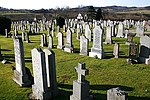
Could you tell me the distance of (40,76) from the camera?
9.68m

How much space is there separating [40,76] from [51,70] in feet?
1.84

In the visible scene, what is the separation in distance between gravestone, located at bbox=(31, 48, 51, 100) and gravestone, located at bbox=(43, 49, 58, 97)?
247mm

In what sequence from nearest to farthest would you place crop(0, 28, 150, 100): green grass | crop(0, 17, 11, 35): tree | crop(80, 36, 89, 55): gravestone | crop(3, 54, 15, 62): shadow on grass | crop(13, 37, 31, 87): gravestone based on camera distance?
1. crop(0, 28, 150, 100): green grass
2. crop(13, 37, 31, 87): gravestone
3. crop(3, 54, 15, 62): shadow on grass
4. crop(80, 36, 89, 55): gravestone
5. crop(0, 17, 11, 35): tree

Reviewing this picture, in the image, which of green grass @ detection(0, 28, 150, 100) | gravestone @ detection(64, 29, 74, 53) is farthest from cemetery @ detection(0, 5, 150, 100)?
gravestone @ detection(64, 29, 74, 53)

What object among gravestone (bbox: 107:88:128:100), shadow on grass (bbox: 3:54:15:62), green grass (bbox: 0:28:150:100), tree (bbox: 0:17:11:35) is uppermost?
tree (bbox: 0:17:11:35)

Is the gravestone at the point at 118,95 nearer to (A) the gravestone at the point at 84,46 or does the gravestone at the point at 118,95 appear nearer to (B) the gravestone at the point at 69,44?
(A) the gravestone at the point at 84,46

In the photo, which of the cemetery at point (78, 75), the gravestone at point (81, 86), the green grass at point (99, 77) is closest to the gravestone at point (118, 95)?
the cemetery at point (78, 75)

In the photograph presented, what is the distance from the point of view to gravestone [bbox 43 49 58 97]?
31.9 ft

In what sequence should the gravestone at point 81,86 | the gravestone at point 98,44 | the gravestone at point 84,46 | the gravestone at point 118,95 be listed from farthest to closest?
the gravestone at point 84,46, the gravestone at point 98,44, the gravestone at point 81,86, the gravestone at point 118,95

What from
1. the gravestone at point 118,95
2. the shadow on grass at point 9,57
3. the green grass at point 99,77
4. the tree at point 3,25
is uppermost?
the tree at point 3,25

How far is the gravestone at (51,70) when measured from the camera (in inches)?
383

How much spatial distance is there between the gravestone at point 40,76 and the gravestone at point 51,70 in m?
0.25

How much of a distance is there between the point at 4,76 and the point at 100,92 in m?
6.11

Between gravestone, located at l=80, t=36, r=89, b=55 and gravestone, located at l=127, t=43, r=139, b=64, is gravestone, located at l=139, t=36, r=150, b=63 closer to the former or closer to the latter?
gravestone, located at l=127, t=43, r=139, b=64
